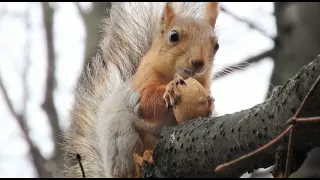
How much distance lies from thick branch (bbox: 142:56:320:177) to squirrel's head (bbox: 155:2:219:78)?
242 mm

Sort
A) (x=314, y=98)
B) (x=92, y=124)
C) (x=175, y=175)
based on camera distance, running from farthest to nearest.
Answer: (x=92, y=124), (x=175, y=175), (x=314, y=98)

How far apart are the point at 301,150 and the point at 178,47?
705 millimetres

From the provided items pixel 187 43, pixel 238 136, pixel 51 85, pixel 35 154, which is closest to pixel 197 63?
pixel 187 43

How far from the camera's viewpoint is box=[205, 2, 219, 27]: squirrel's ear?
186 cm

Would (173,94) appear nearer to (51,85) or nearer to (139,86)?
(139,86)

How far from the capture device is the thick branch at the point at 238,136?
40.9 inches

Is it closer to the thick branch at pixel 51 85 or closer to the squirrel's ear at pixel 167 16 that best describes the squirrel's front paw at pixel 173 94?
the squirrel's ear at pixel 167 16

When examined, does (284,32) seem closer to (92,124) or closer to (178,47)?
(178,47)

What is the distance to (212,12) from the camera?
1.87 metres

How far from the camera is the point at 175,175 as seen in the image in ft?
4.74

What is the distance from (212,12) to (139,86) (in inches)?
14.8

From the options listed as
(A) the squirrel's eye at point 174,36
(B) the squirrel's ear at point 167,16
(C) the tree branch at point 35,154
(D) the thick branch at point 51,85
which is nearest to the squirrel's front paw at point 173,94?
(A) the squirrel's eye at point 174,36

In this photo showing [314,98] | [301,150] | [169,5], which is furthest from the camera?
[169,5]

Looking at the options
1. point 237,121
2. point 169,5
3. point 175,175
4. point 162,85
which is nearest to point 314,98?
point 237,121
